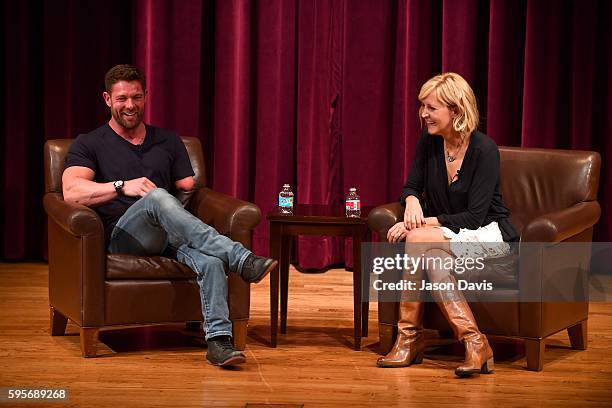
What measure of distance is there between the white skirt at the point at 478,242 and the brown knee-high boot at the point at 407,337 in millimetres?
273

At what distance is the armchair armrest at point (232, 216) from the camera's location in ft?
13.1

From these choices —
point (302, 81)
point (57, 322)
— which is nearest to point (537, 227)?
point (57, 322)

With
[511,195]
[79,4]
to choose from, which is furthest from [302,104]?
[511,195]

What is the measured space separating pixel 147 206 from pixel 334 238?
7.08ft

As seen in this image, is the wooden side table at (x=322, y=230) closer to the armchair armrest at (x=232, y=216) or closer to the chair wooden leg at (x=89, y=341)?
the armchair armrest at (x=232, y=216)

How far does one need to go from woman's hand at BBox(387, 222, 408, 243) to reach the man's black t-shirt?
101cm

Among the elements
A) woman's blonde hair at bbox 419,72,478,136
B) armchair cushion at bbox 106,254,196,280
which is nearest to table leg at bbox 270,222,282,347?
armchair cushion at bbox 106,254,196,280

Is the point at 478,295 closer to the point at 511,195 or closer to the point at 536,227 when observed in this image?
the point at 536,227

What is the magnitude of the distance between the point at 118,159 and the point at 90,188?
0.67ft

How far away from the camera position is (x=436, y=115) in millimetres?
3926

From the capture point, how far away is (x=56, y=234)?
4.14 m

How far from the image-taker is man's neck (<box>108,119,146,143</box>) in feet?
13.8

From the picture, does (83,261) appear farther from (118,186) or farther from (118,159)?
(118,159)

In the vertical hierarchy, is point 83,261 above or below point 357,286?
above
